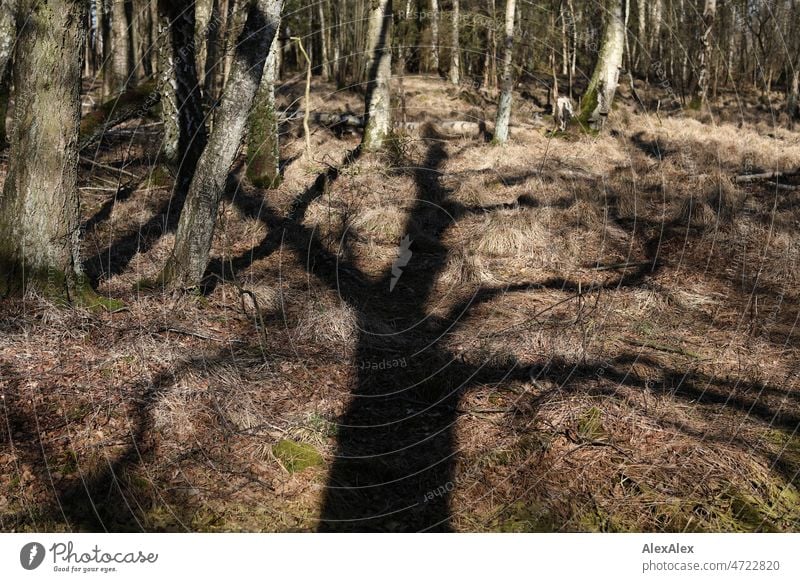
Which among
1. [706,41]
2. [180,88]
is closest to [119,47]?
[180,88]

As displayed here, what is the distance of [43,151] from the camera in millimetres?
6004

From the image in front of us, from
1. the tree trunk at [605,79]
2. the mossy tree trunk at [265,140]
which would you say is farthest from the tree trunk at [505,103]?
the mossy tree trunk at [265,140]

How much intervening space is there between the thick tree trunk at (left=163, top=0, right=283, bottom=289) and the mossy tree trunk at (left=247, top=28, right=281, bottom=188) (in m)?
4.78

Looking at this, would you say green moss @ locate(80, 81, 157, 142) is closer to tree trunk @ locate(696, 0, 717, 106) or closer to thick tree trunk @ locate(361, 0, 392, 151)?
thick tree trunk @ locate(361, 0, 392, 151)

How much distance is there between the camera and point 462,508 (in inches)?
181

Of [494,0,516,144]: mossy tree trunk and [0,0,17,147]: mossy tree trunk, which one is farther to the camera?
[494,0,516,144]: mossy tree trunk

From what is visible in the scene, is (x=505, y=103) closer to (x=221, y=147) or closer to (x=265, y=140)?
(x=265, y=140)

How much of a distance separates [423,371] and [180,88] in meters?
6.96

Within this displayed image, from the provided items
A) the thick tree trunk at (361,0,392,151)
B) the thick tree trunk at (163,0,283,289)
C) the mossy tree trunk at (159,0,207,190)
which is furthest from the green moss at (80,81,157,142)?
the thick tree trunk at (361,0,392,151)

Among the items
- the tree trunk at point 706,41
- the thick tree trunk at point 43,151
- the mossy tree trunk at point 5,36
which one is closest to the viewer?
the thick tree trunk at point 43,151

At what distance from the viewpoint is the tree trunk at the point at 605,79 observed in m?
15.8

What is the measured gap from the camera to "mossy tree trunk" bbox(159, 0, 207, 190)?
35.5 feet

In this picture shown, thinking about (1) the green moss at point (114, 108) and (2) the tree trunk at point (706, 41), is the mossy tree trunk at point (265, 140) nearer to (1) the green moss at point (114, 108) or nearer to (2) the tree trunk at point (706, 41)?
(1) the green moss at point (114, 108)

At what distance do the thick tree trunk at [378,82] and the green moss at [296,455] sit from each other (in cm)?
854
